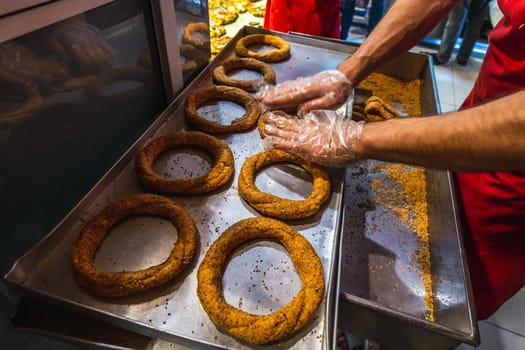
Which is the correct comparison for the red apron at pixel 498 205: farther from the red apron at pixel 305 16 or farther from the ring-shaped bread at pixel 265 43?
the red apron at pixel 305 16

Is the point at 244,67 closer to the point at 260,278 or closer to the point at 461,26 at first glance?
the point at 260,278

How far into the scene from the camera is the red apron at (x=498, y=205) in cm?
148

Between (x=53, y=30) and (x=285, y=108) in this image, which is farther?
(x=285, y=108)

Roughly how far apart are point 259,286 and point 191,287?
0.79 feet

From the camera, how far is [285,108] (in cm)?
192

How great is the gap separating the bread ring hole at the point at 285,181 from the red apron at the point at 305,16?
1812mm

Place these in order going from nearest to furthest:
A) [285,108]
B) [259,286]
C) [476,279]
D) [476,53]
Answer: [259,286] → [476,279] → [285,108] → [476,53]

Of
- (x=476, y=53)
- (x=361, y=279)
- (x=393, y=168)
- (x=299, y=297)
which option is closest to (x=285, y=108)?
(x=393, y=168)

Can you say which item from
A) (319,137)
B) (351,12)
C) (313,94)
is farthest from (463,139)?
(351,12)

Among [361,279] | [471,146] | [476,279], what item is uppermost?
[471,146]

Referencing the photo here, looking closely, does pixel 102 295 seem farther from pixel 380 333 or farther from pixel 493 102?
pixel 493 102

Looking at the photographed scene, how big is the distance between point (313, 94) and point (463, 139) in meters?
0.94

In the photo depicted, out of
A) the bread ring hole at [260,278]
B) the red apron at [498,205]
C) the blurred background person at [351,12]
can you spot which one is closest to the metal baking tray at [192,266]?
the bread ring hole at [260,278]

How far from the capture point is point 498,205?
156cm
